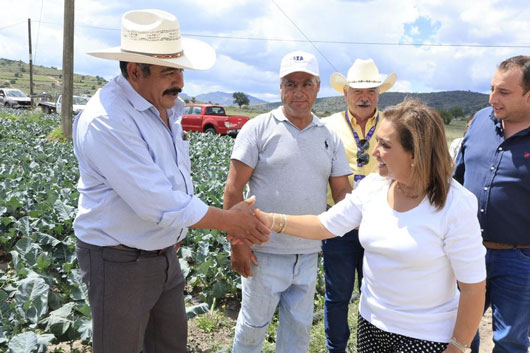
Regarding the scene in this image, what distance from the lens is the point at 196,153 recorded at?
12305 millimetres

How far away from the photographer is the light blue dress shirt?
211cm

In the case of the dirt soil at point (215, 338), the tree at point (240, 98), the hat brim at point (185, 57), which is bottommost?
the dirt soil at point (215, 338)

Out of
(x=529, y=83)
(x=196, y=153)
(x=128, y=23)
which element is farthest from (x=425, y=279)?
(x=196, y=153)

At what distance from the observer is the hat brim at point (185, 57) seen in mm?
2219

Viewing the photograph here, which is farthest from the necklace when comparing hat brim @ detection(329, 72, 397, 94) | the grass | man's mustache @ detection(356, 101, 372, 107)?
the grass

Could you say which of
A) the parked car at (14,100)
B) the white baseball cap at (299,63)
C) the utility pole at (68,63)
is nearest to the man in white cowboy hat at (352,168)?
the white baseball cap at (299,63)

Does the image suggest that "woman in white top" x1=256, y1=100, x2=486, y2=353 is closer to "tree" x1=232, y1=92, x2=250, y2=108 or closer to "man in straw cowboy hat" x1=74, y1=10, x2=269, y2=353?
"man in straw cowboy hat" x1=74, y1=10, x2=269, y2=353

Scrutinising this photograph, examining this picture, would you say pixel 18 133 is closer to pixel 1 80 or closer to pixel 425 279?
pixel 425 279

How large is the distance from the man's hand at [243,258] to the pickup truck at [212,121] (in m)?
17.6

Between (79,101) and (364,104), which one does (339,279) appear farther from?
(79,101)

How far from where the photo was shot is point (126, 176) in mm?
2107

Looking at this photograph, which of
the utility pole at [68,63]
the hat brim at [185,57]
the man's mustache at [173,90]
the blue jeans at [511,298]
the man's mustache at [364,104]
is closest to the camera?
the hat brim at [185,57]

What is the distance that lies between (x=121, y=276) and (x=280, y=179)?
1121mm

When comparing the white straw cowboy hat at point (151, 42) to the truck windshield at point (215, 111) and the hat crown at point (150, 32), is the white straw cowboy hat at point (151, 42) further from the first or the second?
the truck windshield at point (215, 111)
